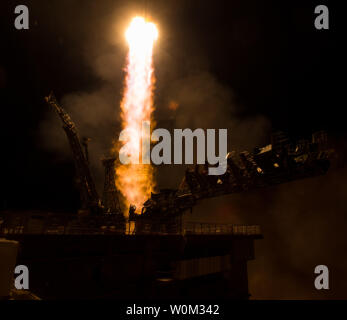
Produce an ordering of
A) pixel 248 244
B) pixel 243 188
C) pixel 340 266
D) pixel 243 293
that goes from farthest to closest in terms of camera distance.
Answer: pixel 340 266
pixel 248 244
pixel 243 293
pixel 243 188

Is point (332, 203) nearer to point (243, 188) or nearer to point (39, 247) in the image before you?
Result: point (243, 188)

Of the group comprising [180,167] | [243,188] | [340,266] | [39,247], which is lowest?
[340,266]

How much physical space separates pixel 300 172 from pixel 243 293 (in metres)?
12.9

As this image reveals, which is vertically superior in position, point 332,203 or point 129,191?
point 129,191

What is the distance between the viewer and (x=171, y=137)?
129ft

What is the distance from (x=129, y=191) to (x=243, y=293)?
2148 cm

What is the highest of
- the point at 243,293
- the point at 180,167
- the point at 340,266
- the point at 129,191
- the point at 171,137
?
the point at 171,137

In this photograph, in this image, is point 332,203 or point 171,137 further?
point 171,137
